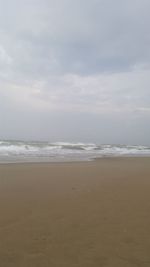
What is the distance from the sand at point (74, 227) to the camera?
306 cm

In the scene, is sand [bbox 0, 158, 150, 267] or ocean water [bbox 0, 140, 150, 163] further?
ocean water [bbox 0, 140, 150, 163]

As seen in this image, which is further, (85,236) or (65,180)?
(65,180)

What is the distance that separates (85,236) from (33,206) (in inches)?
76.4

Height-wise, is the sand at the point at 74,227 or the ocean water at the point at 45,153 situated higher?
the ocean water at the point at 45,153

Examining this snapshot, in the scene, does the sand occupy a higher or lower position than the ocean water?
lower

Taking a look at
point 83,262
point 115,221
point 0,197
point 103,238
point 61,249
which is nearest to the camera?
point 83,262

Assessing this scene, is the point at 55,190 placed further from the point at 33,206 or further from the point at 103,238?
the point at 103,238

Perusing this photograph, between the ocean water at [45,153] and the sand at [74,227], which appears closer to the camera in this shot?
the sand at [74,227]

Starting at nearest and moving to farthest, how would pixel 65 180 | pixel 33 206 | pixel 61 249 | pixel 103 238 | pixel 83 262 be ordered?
pixel 83 262, pixel 61 249, pixel 103 238, pixel 33 206, pixel 65 180

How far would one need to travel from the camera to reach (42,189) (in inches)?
280

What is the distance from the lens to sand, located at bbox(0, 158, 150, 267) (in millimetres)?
3062

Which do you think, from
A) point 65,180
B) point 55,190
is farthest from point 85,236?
point 65,180

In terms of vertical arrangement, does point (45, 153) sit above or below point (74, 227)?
above

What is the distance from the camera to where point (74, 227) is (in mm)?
4039
